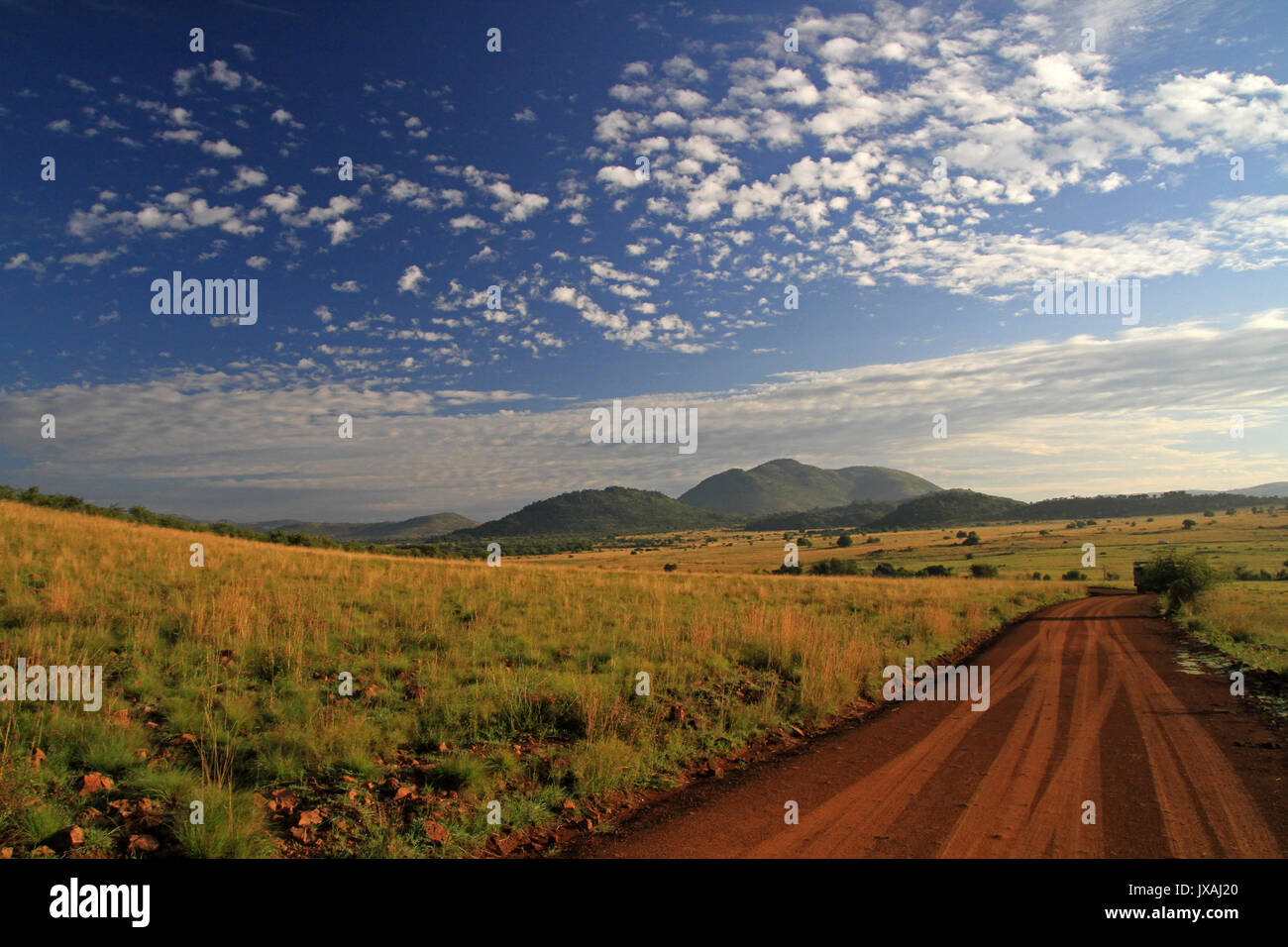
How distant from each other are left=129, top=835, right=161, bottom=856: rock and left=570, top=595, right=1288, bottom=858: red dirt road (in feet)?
10.4

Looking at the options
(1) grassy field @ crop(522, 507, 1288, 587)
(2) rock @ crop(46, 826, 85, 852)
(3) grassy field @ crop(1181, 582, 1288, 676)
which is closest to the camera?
(2) rock @ crop(46, 826, 85, 852)

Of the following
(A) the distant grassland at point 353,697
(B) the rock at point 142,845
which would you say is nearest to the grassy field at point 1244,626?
(A) the distant grassland at point 353,697

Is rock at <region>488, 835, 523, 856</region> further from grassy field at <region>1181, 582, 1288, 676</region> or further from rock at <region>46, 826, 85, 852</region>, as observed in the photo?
grassy field at <region>1181, 582, 1288, 676</region>

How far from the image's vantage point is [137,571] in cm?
1191

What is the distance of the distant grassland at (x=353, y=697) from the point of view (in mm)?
4977

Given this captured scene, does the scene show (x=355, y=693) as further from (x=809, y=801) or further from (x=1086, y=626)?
(x=1086, y=626)

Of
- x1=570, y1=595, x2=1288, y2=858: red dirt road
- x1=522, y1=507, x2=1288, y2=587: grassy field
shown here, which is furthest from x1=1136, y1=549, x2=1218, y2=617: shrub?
x1=522, y1=507, x2=1288, y2=587: grassy field

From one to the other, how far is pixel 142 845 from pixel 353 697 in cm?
336

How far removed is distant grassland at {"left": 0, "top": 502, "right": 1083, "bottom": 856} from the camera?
196 inches

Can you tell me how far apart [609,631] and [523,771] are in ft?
19.3

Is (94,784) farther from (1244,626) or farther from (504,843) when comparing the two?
(1244,626)

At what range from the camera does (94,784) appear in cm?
499

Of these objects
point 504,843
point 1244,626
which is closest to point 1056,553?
A: point 1244,626

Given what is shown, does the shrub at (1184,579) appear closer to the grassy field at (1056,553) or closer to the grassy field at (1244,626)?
the grassy field at (1244,626)
